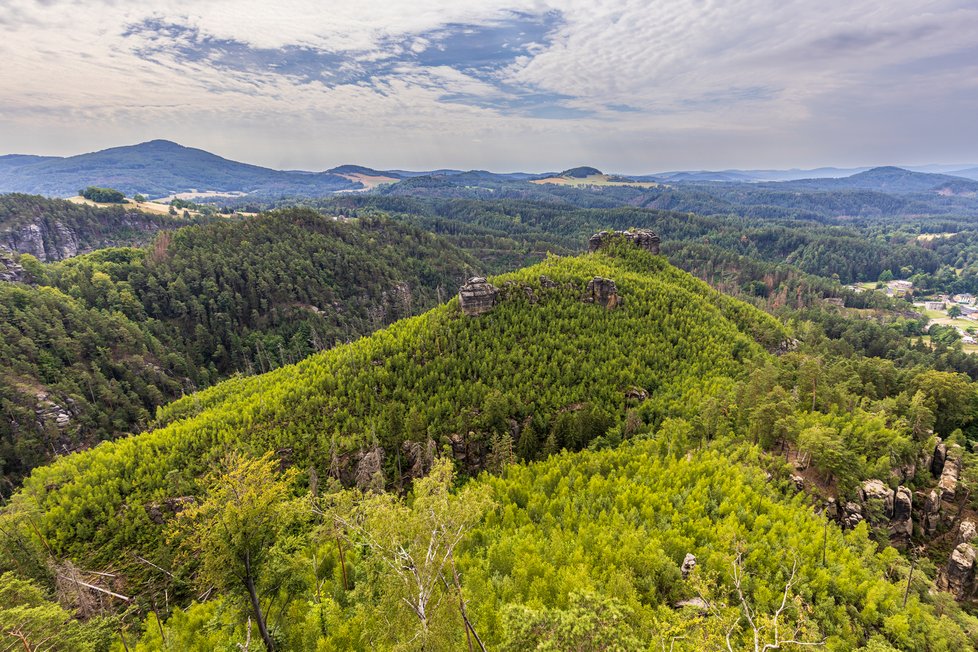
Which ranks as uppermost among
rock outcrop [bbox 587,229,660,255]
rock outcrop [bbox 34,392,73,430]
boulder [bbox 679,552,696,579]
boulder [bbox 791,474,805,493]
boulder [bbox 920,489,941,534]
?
rock outcrop [bbox 587,229,660,255]

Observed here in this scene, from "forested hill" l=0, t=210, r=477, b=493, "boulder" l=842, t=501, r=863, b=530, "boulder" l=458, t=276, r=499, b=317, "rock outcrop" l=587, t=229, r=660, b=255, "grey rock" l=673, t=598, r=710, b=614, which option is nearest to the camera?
"grey rock" l=673, t=598, r=710, b=614

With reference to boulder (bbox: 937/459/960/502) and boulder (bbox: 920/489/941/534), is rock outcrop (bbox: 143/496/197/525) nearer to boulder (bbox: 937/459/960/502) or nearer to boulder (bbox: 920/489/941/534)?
boulder (bbox: 920/489/941/534)

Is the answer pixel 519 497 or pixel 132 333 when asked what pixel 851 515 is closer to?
pixel 519 497

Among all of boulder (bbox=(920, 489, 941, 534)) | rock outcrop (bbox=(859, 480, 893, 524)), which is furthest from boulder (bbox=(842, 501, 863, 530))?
boulder (bbox=(920, 489, 941, 534))

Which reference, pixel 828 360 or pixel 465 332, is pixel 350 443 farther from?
pixel 828 360

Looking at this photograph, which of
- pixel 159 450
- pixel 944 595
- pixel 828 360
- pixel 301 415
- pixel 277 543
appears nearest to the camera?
pixel 277 543

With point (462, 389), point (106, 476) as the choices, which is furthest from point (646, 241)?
point (106, 476)

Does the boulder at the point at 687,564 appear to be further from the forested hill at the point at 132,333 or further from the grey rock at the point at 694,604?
the forested hill at the point at 132,333
